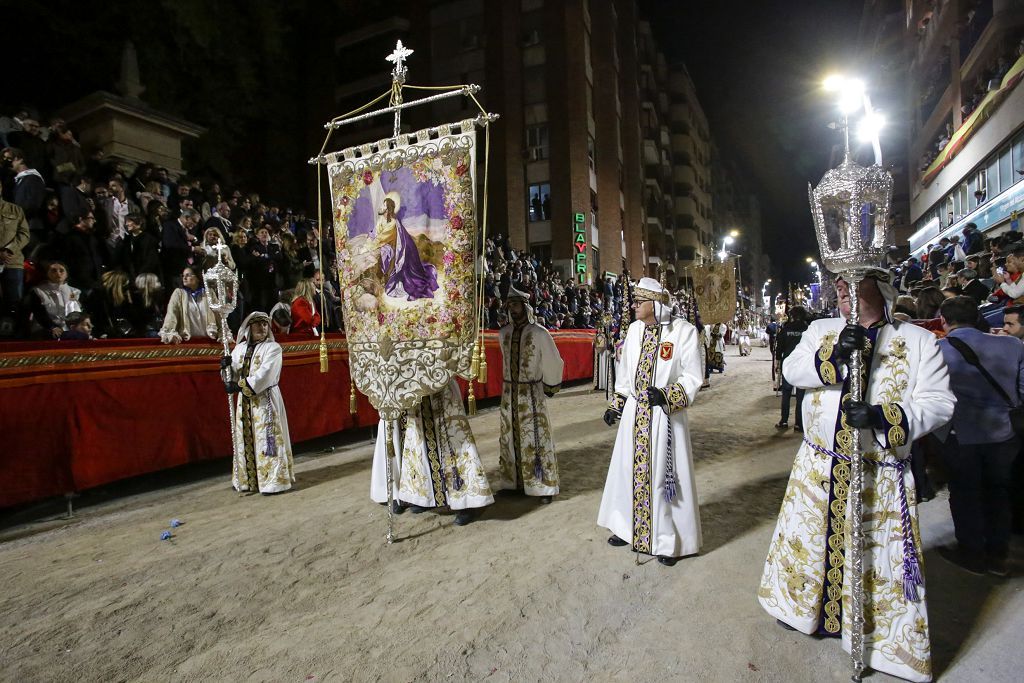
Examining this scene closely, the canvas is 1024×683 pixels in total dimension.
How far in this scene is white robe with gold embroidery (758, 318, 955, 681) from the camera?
2.39 metres

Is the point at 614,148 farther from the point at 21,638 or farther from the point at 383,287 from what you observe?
the point at 21,638

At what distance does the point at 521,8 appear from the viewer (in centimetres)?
2619

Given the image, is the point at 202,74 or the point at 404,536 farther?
the point at 202,74

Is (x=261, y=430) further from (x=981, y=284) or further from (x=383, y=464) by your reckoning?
(x=981, y=284)

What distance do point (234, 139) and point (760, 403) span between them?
19824 mm

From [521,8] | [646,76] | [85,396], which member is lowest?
[85,396]

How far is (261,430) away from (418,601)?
10.7ft

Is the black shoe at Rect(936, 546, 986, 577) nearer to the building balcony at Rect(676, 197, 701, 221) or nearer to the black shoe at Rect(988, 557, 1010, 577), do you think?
the black shoe at Rect(988, 557, 1010, 577)

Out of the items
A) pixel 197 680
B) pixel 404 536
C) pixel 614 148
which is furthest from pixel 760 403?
pixel 614 148

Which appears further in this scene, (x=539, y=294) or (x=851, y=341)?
(x=539, y=294)

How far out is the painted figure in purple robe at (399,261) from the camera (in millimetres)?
4113

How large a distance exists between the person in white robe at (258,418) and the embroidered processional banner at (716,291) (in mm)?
11667

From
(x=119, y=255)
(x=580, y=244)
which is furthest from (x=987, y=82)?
(x=119, y=255)

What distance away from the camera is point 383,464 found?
5043 millimetres
